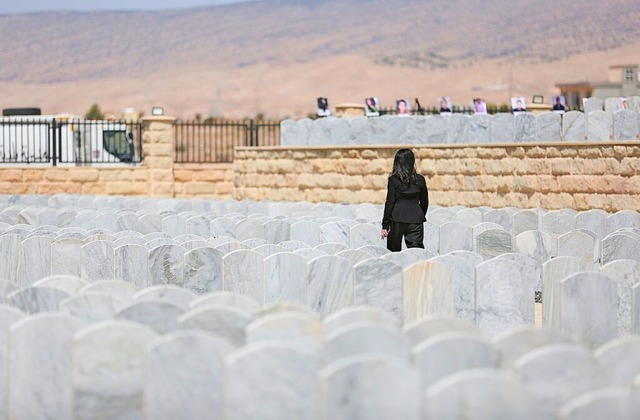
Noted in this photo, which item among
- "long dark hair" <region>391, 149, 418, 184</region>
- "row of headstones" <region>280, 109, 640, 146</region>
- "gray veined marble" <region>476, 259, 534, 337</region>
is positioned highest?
"row of headstones" <region>280, 109, 640, 146</region>

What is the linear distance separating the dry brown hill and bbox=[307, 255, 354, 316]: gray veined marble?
247ft

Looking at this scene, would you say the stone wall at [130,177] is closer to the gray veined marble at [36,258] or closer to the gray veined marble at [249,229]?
the gray veined marble at [249,229]

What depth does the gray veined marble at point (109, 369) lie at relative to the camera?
5.65 m

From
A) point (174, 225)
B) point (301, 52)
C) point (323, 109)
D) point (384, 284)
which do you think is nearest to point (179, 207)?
point (174, 225)

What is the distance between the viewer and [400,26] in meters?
118

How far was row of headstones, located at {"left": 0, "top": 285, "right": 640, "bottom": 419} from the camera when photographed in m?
4.89

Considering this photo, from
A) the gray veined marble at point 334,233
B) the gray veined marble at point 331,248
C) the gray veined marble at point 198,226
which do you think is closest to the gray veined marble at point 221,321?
the gray veined marble at point 331,248

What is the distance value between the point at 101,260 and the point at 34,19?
12527 cm

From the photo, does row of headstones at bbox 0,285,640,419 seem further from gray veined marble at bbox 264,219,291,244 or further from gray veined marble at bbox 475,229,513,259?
gray veined marble at bbox 264,219,291,244

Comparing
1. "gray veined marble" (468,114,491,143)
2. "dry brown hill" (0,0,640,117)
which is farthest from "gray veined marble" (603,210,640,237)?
"dry brown hill" (0,0,640,117)

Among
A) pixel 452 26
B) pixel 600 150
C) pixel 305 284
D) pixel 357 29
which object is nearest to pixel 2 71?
pixel 357 29

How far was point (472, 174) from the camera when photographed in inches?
745

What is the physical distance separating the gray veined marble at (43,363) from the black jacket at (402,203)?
565cm

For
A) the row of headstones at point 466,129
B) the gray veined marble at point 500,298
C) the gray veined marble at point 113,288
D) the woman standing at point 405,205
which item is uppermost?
the row of headstones at point 466,129
